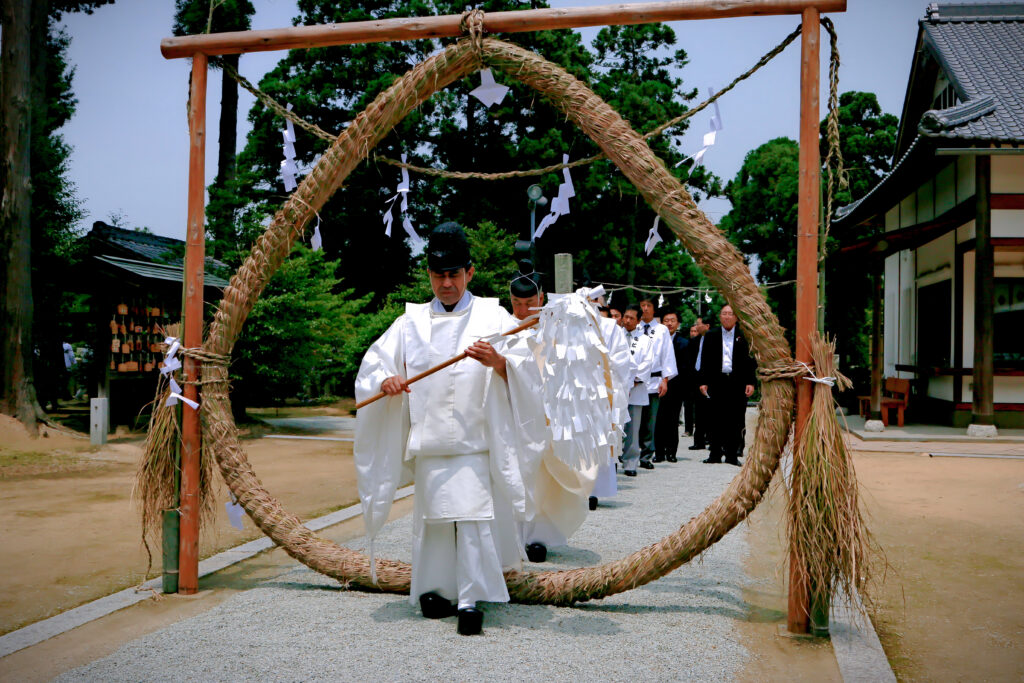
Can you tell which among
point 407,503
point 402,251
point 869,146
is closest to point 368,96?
point 402,251

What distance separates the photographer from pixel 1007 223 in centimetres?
1320

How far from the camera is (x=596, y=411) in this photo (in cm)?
445

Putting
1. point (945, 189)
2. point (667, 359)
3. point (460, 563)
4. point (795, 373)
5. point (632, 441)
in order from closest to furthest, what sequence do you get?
point (795, 373), point (460, 563), point (632, 441), point (667, 359), point (945, 189)

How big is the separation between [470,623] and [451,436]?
0.91m

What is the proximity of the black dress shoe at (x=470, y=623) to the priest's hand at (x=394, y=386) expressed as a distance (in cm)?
113

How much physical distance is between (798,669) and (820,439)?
40.8 inches

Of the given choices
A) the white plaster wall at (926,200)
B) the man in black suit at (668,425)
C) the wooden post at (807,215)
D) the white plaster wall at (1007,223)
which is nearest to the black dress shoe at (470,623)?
the wooden post at (807,215)

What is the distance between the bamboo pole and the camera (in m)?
4.14

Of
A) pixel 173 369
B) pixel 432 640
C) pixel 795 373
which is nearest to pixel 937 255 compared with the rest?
pixel 795 373

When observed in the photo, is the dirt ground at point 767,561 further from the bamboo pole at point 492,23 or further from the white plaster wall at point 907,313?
the white plaster wall at point 907,313

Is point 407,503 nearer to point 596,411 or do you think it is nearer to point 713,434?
point 596,411

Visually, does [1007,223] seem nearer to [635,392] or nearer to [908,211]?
[908,211]

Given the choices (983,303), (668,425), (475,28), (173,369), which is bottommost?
(668,425)

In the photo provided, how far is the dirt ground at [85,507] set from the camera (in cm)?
489
